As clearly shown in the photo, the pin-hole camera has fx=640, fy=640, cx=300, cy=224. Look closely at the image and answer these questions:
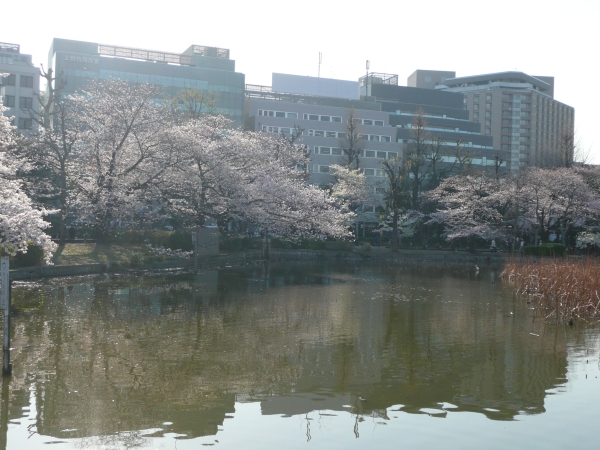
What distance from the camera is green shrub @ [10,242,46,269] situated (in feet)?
77.8

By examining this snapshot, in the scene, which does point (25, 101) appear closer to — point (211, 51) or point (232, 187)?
point (211, 51)

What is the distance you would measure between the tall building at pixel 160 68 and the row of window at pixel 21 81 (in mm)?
3503

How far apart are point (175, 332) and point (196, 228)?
2222cm

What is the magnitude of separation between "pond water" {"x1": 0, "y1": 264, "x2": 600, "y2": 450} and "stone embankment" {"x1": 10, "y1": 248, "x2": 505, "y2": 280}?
5.79m

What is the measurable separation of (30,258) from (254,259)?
17621mm

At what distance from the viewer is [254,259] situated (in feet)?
132

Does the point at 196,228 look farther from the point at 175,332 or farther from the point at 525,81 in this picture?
the point at 525,81

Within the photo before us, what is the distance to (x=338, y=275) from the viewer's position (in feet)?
104

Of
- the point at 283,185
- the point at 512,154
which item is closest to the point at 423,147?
the point at 283,185

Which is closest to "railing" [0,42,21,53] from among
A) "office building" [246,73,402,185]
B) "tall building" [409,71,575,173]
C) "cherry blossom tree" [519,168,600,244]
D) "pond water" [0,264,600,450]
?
"office building" [246,73,402,185]

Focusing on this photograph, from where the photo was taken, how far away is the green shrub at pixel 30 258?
23.7 meters

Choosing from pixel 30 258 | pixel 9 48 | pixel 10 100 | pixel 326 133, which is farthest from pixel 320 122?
pixel 30 258

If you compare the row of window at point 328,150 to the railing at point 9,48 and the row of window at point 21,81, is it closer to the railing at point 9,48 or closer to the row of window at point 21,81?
the row of window at point 21,81

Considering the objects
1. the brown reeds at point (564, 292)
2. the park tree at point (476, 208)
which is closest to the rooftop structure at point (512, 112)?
the park tree at point (476, 208)
